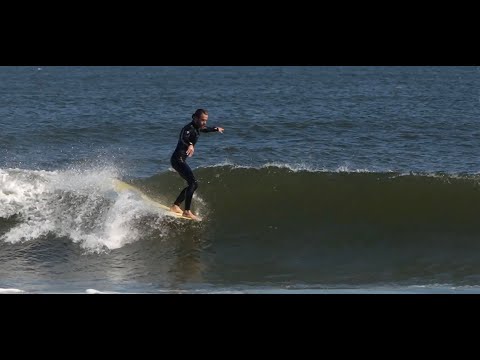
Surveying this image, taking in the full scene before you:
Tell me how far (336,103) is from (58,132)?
12.5m

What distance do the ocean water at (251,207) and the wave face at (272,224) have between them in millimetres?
35

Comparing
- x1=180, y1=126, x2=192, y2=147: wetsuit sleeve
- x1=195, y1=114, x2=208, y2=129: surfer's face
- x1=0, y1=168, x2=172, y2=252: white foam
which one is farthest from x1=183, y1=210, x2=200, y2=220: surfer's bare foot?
x1=195, y1=114, x2=208, y2=129: surfer's face

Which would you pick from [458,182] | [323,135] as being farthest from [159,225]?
[323,135]

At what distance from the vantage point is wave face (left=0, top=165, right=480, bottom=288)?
11102 millimetres

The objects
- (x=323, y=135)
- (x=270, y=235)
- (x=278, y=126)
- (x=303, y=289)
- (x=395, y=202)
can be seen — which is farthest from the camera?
(x=278, y=126)

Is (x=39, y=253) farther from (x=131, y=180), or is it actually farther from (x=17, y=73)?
(x=17, y=73)

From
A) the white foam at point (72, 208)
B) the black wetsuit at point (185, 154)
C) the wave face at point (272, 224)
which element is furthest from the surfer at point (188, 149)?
the white foam at point (72, 208)

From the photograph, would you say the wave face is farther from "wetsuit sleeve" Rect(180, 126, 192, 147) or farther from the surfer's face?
the surfer's face

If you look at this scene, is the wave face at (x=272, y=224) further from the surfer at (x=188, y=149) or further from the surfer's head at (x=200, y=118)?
the surfer's head at (x=200, y=118)

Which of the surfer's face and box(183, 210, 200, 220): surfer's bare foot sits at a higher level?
the surfer's face

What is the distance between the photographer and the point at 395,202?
13828mm

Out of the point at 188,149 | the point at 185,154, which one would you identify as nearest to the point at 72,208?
the point at 185,154

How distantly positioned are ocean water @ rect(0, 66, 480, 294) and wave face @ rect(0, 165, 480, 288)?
35 millimetres

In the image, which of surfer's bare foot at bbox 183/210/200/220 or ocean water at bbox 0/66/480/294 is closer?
ocean water at bbox 0/66/480/294
